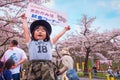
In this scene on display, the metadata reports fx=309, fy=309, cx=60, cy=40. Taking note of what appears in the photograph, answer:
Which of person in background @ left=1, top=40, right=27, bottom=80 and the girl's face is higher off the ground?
the girl's face

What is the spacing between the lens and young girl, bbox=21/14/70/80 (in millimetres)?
4156

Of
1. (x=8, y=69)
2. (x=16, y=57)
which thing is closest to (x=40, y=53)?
(x=8, y=69)

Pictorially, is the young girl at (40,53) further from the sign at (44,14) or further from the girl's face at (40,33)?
the sign at (44,14)

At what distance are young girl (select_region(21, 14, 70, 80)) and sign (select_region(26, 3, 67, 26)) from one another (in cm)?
199

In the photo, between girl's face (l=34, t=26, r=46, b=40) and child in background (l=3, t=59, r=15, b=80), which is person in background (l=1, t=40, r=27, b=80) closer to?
child in background (l=3, t=59, r=15, b=80)

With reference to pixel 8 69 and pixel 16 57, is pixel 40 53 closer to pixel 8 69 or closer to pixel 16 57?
pixel 8 69

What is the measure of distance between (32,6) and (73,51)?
1399 inches

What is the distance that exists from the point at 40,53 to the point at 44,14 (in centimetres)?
302

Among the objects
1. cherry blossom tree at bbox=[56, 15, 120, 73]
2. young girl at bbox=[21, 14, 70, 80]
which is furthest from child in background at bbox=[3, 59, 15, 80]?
cherry blossom tree at bbox=[56, 15, 120, 73]

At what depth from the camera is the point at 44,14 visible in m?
7.19

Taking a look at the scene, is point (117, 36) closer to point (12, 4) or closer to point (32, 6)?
point (12, 4)

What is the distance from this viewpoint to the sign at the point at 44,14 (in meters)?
6.61

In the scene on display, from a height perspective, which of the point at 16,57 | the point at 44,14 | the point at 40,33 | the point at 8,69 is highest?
the point at 44,14

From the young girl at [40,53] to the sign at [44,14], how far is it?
1985 mm
